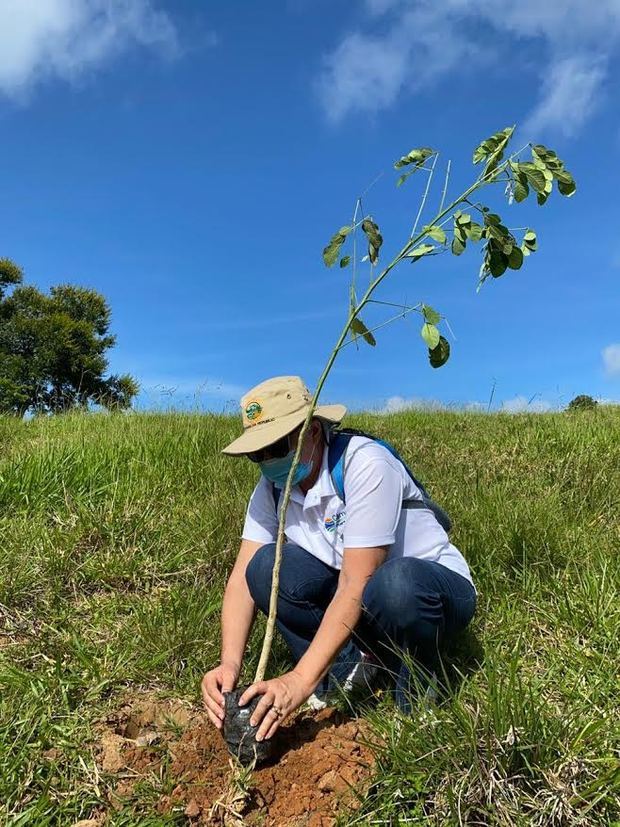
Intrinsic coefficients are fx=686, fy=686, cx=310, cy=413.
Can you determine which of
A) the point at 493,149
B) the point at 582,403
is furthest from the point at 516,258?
the point at 582,403

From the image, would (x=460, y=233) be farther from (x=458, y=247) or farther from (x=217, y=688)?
(x=217, y=688)

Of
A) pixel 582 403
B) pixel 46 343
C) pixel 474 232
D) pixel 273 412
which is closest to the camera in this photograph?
pixel 474 232

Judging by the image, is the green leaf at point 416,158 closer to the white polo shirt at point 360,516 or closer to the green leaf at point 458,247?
the green leaf at point 458,247

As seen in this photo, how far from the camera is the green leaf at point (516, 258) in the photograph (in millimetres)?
2160

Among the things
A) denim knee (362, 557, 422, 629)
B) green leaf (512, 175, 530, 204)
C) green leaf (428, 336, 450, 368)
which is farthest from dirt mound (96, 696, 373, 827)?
green leaf (512, 175, 530, 204)

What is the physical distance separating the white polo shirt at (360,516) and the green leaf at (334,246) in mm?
687

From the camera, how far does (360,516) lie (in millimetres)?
2357

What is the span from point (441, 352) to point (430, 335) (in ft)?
0.24

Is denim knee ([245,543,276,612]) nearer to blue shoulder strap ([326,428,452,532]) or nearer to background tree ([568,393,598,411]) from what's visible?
blue shoulder strap ([326,428,452,532])

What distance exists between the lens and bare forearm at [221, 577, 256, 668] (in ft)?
8.38

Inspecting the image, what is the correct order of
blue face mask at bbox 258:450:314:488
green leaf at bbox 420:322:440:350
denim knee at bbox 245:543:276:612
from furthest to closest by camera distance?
1. denim knee at bbox 245:543:276:612
2. blue face mask at bbox 258:450:314:488
3. green leaf at bbox 420:322:440:350

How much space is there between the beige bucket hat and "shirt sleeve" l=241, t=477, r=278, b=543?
0.36 metres

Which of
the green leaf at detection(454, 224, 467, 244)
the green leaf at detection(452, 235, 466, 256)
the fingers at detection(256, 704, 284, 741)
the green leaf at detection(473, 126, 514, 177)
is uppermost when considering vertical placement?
the green leaf at detection(473, 126, 514, 177)

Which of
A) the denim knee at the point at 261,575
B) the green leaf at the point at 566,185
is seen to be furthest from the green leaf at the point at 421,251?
the denim knee at the point at 261,575
